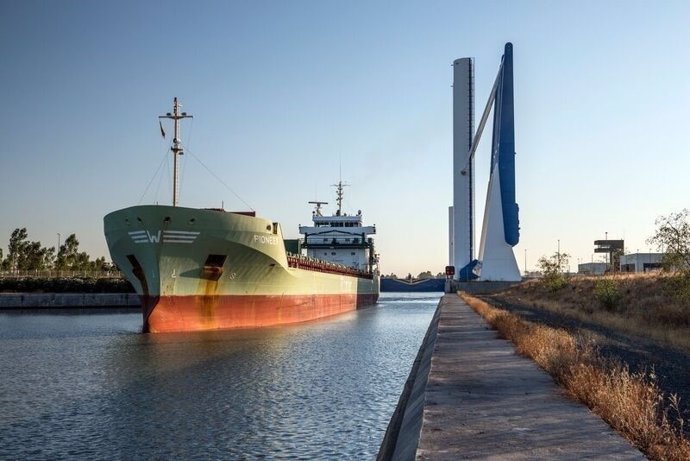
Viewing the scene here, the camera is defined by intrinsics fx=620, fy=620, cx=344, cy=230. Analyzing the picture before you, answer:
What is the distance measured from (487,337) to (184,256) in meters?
14.1

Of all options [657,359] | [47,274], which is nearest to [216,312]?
[657,359]

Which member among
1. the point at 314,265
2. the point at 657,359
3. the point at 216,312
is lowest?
the point at 657,359

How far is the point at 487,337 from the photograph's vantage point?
54.1ft

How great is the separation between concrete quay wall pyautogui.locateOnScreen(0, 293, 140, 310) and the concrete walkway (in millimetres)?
50803

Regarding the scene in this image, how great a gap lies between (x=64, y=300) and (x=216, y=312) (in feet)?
113

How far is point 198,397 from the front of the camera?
12.8 meters

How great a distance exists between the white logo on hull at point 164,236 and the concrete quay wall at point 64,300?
3348 centimetres

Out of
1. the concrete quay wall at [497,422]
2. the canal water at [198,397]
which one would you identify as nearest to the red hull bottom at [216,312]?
the canal water at [198,397]

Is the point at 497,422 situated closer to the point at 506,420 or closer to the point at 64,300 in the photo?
the point at 506,420

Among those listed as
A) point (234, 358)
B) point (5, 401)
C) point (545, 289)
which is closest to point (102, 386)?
point (5, 401)

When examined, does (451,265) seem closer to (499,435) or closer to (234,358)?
(234,358)

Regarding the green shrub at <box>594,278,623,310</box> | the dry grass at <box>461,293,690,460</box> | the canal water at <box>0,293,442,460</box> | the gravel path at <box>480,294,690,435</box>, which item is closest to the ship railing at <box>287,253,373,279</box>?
the canal water at <box>0,293,442,460</box>

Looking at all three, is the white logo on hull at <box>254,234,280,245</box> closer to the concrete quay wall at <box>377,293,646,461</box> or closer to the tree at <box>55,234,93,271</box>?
the concrete quay wall at <box>377,293,646,461</box>

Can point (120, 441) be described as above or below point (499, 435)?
below
